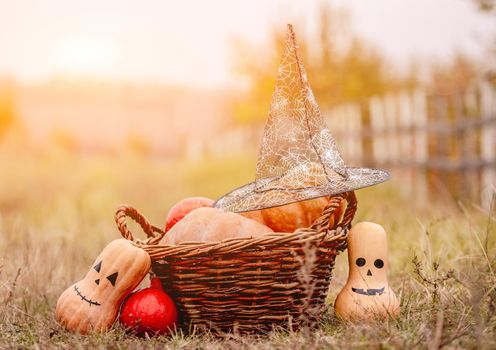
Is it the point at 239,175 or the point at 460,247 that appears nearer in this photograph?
the point at 460,247

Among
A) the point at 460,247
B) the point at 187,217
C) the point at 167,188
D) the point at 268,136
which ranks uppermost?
the point at 268,136

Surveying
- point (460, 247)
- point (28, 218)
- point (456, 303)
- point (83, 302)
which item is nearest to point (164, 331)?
point (83, 302)

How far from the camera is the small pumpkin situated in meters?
2.57

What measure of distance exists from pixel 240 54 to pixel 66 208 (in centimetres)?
1134

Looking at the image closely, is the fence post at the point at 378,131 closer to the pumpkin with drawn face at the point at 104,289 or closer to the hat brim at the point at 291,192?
the hat brim at the point at 291,192

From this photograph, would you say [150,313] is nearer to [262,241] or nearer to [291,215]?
[262,241]

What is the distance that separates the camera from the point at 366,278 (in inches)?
106

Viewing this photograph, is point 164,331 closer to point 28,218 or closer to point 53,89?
point 28,218

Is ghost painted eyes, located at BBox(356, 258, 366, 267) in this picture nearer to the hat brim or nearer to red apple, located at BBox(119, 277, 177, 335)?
the hat brim

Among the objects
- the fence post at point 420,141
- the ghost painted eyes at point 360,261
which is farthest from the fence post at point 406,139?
the ghost painted eyes at point 360,261

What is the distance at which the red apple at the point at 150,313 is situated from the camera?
8.41 feet

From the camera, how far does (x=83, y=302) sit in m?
2.58

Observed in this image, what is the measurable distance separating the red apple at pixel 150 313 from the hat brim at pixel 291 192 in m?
0.46

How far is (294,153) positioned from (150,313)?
88 centimetres
